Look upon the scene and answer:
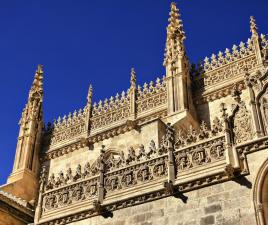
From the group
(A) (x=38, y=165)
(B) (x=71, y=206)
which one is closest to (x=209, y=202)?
(B) (x=71, y=206)

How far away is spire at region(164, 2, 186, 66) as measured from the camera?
20.2 meters

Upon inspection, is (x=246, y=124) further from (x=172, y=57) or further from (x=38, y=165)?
(x=38, y=165)

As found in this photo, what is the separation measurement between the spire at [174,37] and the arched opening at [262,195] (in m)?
11.8

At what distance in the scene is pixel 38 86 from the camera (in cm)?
2564

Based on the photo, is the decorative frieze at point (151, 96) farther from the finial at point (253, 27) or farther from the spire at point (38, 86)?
the spire at point (38, 86)

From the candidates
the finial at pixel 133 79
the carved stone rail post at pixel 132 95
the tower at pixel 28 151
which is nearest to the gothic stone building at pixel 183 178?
the carved stone rail post at pixel 132 95

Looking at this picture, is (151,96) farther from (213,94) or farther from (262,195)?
(262,195)

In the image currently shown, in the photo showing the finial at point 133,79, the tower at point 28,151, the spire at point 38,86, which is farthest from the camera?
the spire at point 38,86

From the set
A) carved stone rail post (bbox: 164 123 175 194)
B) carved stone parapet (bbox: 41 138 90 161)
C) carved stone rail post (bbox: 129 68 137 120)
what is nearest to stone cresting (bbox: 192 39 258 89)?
carved stone rail post (bbox: 129 68 137 120)

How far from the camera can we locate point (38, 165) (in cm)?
2223

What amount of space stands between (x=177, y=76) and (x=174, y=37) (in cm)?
278

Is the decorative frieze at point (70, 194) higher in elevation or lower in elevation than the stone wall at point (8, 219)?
lower

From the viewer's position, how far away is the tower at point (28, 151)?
68.3 ft

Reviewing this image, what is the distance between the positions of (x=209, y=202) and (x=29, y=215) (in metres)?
7.63
